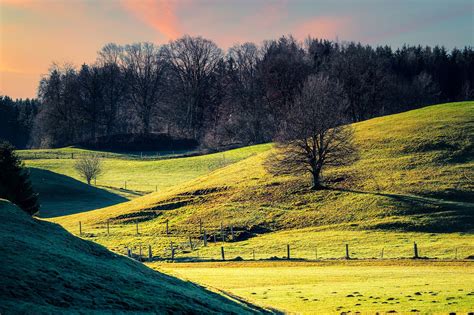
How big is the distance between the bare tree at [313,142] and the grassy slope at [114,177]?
42599mm

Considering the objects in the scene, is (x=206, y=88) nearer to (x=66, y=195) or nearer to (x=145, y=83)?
(x=145, y=83)

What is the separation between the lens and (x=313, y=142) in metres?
83.8

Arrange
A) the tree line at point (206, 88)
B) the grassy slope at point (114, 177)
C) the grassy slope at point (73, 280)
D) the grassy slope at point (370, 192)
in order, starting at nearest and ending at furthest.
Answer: the grassy slope at point (73, 280) → the grassy slope at point (370, 192) → the grassy slope at point (114, 177) → the tree line at point (206, 88)

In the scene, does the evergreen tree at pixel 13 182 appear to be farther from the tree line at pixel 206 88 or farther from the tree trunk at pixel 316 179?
the tree line at pixel 206 88

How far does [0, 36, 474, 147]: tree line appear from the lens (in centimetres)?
15588

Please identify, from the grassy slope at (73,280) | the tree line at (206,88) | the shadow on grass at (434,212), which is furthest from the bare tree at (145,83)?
the grassy slope at (73,280)

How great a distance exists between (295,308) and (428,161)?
207ft

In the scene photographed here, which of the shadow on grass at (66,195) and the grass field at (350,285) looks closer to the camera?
the grass field at (350,285)

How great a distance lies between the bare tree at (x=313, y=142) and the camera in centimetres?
8356

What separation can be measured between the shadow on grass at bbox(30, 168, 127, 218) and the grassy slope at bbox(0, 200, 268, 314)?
89759 mm

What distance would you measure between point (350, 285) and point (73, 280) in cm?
2277

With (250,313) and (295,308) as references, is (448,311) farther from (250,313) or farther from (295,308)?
(250,313)

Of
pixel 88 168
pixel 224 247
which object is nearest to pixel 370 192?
pixel 224 247

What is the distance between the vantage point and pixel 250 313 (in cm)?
2183
